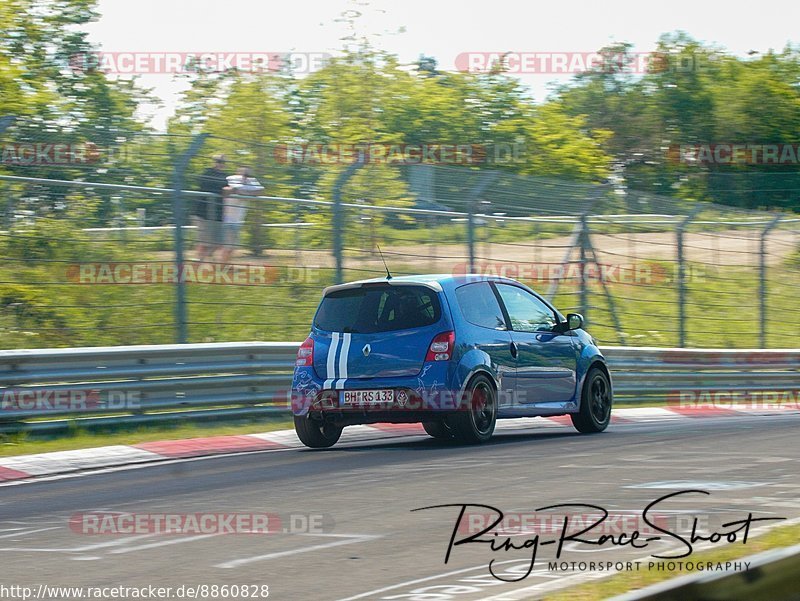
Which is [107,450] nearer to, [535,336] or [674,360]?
[535,336]

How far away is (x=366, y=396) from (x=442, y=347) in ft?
2.60

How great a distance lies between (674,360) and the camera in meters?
19.3

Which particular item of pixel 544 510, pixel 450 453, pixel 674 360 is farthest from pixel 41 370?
pixel 674 360

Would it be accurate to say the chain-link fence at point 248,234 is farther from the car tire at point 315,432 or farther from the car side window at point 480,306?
the car side window at point 480,306

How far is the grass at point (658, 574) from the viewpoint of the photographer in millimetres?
5145

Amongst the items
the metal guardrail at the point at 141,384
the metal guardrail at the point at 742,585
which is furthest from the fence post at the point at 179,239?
the metal guardrail at the point at 742,585

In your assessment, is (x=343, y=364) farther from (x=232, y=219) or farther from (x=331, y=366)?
(x=232, y=219)

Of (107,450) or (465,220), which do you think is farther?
(465,220)

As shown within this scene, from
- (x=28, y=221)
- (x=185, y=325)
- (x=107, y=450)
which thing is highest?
(x=28, y=221)

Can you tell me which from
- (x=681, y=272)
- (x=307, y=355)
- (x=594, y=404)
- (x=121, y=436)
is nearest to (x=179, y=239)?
(x=121, y=436)

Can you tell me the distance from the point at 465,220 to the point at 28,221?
6.03 m

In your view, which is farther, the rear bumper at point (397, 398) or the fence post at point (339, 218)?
the fence post at point (339, 218)

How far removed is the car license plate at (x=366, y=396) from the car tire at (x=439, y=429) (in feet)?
1.53

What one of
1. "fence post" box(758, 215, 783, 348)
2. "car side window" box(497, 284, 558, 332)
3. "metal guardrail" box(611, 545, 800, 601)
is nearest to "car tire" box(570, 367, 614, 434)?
"car side window" box(497, 284, 558, 332)
